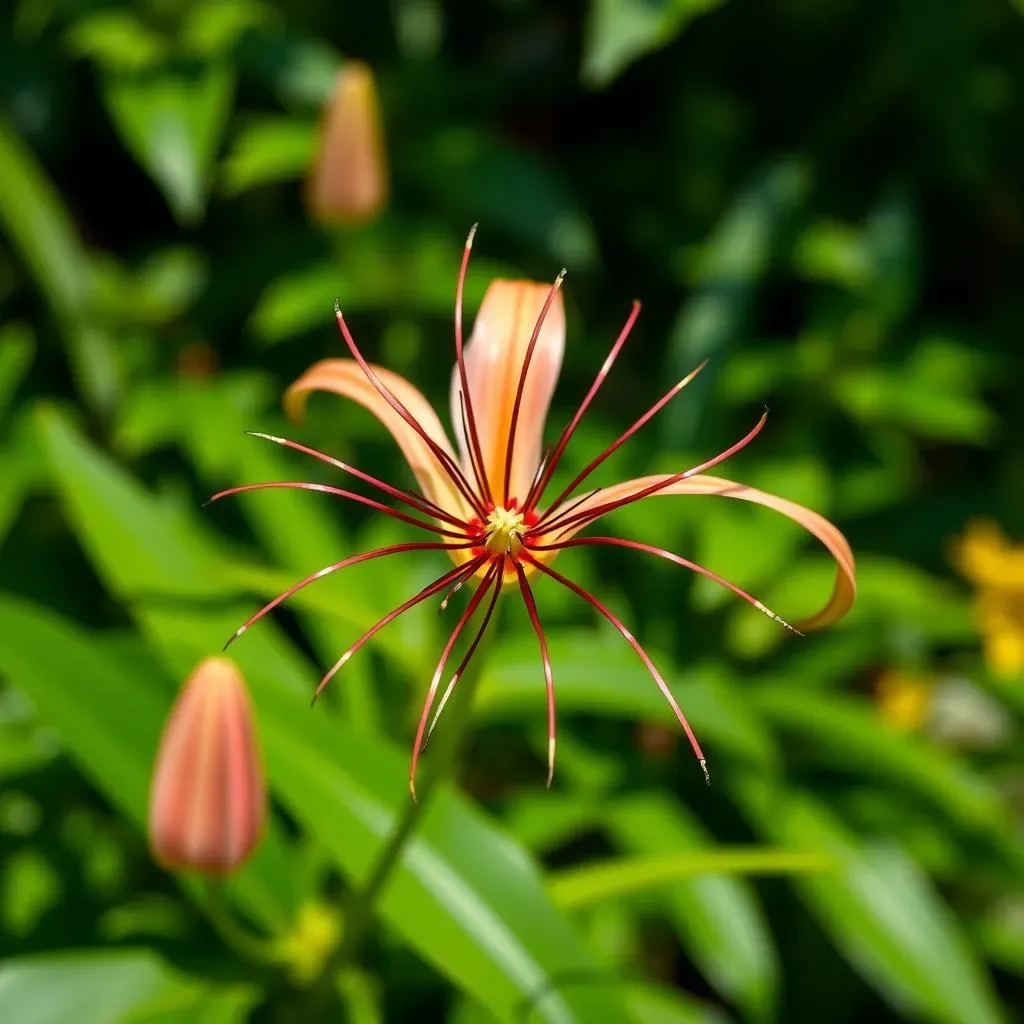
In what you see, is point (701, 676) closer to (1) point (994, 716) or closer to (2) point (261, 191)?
(1) point (994, 716)

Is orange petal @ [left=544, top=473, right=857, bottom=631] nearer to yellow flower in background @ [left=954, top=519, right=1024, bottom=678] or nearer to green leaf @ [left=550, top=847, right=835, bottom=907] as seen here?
green leaf @ [left=550, top=847, right=835, bottom=907]

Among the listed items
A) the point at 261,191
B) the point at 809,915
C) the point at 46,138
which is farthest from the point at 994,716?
the point at 46,138

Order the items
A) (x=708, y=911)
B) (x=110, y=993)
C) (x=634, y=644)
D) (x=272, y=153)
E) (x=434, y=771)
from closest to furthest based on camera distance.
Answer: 1. (x=634, y=644)
2. (x=434, y=771)
3. (x=110, y=993)
4. (x=708, y=911)
5. (x=272, y=153)

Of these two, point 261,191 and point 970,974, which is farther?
point 261,191

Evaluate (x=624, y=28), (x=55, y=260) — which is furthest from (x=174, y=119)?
(x=624, y=28)

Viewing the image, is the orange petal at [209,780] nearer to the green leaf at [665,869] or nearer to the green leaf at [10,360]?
the green leaf at [665,869]

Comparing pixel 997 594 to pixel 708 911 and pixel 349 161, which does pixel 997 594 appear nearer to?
pixel 708 911
